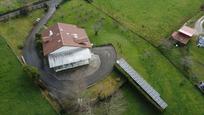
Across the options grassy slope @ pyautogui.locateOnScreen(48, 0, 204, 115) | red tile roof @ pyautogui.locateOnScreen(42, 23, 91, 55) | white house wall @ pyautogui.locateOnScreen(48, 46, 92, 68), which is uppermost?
red tile roof @ pyautogui.locateOnScreen(42, 23, 91, 55)

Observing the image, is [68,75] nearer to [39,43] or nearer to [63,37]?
[63,37]

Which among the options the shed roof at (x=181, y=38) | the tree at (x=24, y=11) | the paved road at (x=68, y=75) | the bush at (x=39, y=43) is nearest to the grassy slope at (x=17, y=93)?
the paved road at (x=68, y=75)

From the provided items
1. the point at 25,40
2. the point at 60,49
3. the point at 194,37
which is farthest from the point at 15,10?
the point at 194,37

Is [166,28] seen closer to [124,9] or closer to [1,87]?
[124,9]

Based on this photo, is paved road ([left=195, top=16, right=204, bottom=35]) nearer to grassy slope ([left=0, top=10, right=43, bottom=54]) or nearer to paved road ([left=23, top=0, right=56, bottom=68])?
paved road ([left=23, top=0, right=56, bottom=68])

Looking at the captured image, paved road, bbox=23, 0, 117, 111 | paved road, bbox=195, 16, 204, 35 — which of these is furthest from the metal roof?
paved road, bbox=195, 16, 204, 35

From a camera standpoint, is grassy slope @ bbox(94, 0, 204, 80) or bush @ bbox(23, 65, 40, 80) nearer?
bush @ bbox(23, 65, 40, 80)
